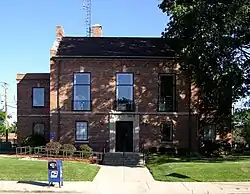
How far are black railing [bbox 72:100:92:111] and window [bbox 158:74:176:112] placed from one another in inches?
237

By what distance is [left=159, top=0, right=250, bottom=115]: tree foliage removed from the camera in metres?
27.6

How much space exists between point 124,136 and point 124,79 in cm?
484

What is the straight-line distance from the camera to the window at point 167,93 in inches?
1529

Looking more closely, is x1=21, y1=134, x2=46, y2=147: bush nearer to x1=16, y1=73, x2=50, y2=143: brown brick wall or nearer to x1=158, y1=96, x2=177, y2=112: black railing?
x1=16, y1=73, x2=50, y2=143: brown brick wall

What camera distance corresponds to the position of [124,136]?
3853 centimetres

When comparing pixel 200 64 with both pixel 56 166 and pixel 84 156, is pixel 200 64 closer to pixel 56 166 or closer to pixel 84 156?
pixel 84 156

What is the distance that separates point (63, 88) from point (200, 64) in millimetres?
12956

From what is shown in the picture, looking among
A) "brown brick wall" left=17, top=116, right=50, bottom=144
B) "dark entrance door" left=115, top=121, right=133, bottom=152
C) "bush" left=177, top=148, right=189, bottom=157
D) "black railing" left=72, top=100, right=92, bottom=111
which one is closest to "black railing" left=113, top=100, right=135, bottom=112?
"dark entrance door" left=115, top=121, right=133, bottom=152

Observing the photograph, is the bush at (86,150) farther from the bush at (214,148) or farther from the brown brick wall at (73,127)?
the bush at (214,148)

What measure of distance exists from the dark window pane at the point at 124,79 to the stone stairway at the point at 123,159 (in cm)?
619

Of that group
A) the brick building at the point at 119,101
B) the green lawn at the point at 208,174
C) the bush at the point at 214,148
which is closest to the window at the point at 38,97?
the brick building at the point at 119,101

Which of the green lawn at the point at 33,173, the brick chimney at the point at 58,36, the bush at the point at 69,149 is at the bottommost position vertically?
the green lawn at the point at 33,173

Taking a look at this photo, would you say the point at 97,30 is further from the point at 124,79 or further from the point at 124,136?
the point at 124,136

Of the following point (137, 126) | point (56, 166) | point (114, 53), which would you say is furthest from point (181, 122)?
point (56, 166)
